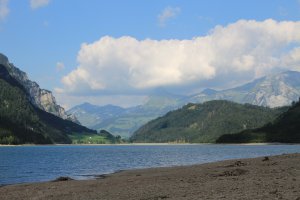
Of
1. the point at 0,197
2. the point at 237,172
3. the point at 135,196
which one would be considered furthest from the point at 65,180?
the point at 135,196

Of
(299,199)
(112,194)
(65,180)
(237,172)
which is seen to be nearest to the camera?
(299,199)

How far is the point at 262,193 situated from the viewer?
107ft

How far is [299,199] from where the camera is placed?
28.5 meters

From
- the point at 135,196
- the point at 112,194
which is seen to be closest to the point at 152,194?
the point at 135,196

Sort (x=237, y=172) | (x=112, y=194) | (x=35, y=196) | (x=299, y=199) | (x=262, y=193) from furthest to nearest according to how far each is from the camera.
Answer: (x=237, y=172)
(x=35, y=196)
(x=112, y=194)
(x=262, y=193)
(x=299, y=199)

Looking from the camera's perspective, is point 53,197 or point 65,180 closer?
point 53,197

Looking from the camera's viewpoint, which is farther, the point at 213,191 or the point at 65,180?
the point at 65,180

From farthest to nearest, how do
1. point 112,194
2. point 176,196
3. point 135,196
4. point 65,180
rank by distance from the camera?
point 65,180 → point 112,194 → point 135,196 → point 176,196

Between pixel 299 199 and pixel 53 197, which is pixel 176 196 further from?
pixel 53 197

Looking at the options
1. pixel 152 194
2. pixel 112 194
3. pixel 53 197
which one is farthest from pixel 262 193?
pixel 53 197

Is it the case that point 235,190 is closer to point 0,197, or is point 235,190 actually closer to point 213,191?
point 213,191

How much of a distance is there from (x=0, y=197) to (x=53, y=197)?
7.10 metres

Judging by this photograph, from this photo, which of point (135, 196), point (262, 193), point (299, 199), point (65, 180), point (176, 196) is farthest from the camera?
point (65, 180)

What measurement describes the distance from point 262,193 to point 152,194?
9.71 meters
